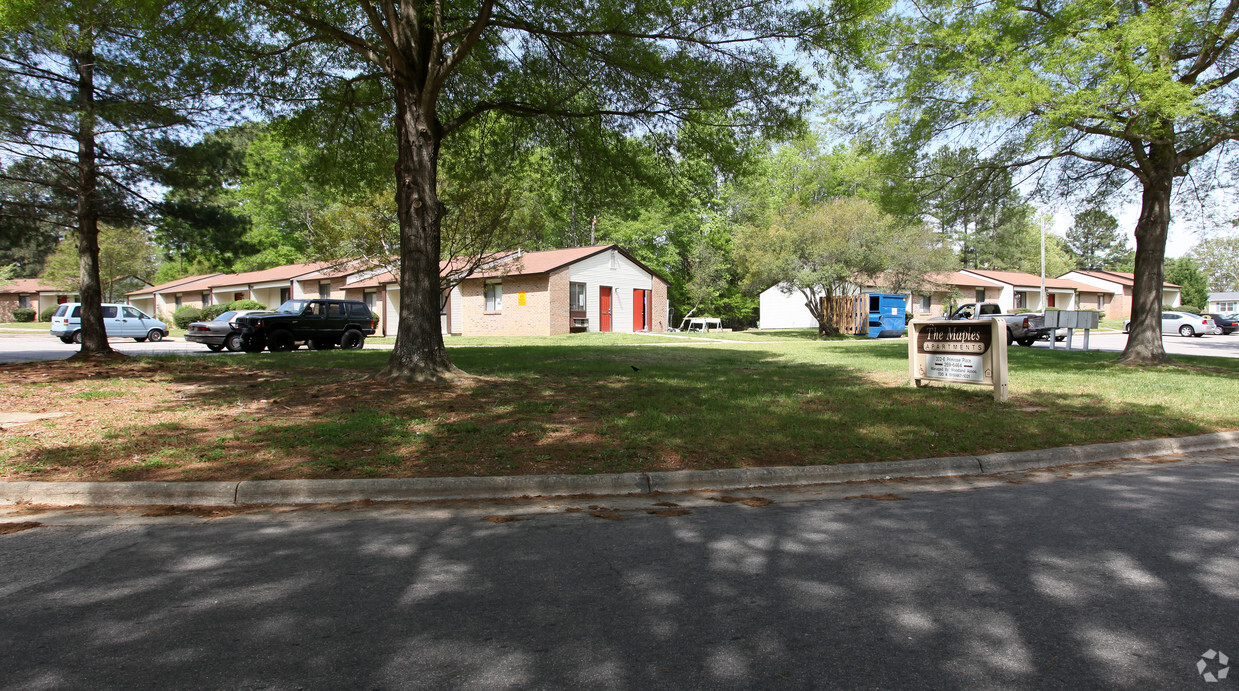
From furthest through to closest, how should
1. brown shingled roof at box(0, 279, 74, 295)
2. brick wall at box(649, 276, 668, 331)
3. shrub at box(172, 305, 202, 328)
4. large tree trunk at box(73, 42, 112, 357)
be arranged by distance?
brown shingled roof at box(0, 279, 74, 295) < shrub at box(172, 305, 202, 328) < brick wall at box(649, 276, 668, 331) < large tree trunk at box(73, 42, 112, 357)

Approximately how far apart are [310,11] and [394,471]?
964 centimetres

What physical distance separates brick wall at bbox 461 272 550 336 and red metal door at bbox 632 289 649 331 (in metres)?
5.84

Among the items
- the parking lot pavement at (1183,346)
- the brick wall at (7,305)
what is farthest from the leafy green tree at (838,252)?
the brick wall at (7,305)

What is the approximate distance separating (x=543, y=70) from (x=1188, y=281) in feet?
265

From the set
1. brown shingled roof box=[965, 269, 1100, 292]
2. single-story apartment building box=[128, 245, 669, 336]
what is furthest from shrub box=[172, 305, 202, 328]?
brown shingled roof box=[965, 269, 1100, 292]

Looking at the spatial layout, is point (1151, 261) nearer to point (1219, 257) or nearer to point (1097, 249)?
point (1219, 257)

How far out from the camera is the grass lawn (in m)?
6.40

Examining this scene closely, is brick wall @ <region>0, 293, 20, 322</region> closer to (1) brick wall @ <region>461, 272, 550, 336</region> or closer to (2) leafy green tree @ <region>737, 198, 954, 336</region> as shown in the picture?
(1) brick wall @ <region>461, 272, 550, 336</region>

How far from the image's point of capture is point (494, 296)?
34.3 m

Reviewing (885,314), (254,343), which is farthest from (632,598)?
(885,314)

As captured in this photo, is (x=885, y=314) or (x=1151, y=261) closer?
(x=1151, y=261)

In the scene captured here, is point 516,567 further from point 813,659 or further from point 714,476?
point 714,476

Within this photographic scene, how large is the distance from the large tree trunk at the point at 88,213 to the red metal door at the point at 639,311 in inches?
994

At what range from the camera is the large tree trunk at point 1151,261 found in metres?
15.6
